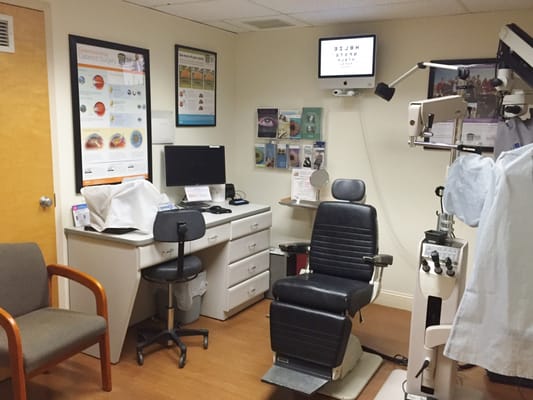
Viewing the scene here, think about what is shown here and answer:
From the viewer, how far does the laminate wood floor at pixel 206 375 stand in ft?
8.85

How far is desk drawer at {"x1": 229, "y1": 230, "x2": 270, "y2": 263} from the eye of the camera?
12.0 ft

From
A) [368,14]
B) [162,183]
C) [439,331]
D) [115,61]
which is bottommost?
[439,331]

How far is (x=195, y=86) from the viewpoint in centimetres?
404

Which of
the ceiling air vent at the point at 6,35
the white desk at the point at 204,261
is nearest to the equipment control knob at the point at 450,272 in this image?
the white desk at the point at 204,261

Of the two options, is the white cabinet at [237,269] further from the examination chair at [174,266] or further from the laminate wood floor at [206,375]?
the examination chair at [174,266]

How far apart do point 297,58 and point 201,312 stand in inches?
88.9

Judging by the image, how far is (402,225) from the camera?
3.91m

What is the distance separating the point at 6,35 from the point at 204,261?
1.98 metres

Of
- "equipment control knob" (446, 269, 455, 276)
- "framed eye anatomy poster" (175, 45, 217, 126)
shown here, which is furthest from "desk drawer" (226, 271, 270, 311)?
"equipment control knob" (446, 269, 455, 276)

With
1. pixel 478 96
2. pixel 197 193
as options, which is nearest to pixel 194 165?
pixel 197 193

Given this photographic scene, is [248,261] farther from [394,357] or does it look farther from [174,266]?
[394,357]

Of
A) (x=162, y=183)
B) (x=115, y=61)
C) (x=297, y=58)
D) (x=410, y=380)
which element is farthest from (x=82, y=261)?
(x=297, y=58)

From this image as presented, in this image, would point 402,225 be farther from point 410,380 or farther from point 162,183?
point 162,183

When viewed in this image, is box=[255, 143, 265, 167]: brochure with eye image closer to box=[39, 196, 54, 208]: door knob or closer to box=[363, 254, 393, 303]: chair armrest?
box=[363, 254, 393, 303]: chair armrest
